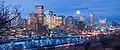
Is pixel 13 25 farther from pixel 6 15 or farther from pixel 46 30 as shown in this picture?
pixel 46 30

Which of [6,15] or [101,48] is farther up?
[6,15]

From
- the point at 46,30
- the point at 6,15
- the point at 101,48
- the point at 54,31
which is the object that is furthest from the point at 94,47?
the point at 54,31

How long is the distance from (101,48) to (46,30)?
155288 millimetres

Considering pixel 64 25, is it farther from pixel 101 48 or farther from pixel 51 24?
pixel 101 48

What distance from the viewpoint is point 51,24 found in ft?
614

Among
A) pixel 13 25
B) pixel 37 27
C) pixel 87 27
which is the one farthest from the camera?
pixel 87 27

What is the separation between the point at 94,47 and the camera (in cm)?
1415

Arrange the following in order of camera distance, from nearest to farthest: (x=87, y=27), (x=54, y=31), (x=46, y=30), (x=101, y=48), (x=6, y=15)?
(x=101, y=48) < (x=6, y=15) < (x=46, y=30) < (x=54, y=31) < (x=87, y=27)

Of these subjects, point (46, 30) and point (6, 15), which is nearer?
point (6, 15)

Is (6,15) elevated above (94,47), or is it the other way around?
(6,15)

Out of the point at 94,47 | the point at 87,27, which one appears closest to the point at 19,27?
the point at 94,47

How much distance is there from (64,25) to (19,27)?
6536 inches

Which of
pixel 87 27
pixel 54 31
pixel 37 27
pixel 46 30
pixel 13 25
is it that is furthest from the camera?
pixel 87 27

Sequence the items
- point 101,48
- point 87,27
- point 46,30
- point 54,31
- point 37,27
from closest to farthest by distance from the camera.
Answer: point 101,48 < point 37,27 < point 46,30 < point 54,31 < point 87,27
